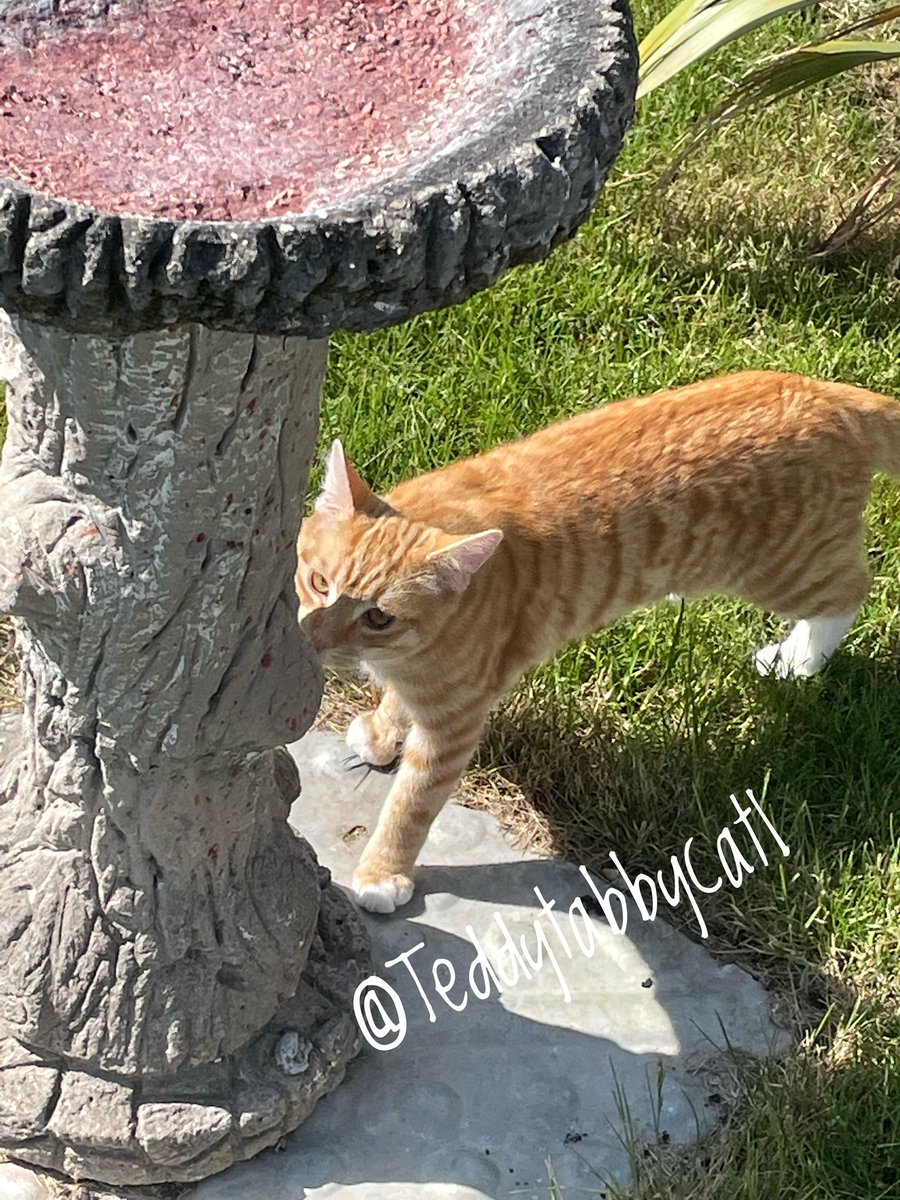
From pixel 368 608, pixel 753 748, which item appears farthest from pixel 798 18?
pixel 368 608

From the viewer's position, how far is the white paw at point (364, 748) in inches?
108

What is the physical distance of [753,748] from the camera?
2.75 m

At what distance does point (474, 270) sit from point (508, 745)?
63.4 inches

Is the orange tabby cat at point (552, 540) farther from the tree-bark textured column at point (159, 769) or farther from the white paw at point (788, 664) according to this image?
the tree-bark textured column at point (159, 769)

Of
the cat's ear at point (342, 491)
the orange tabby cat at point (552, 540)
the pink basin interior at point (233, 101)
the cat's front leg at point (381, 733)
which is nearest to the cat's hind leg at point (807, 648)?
the orange tabby cat at point (552, 540)

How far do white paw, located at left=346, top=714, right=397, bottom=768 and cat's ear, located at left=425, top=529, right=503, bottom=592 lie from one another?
49 cm

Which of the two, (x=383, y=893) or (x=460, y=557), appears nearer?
(x=460, y=557)

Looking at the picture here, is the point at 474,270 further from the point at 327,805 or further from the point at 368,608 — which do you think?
the point at 327,805

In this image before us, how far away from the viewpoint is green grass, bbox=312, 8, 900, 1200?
2305mm

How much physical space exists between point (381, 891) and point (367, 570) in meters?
0.54

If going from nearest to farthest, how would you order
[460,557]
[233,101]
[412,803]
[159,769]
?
[233,101]
[159,769]
[460,557]
[412,803]

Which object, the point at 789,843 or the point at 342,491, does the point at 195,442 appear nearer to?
the point at 342,491

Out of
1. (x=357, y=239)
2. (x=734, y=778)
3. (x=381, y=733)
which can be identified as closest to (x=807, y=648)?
(x=734, y=778)

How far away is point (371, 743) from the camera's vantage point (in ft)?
8.98
